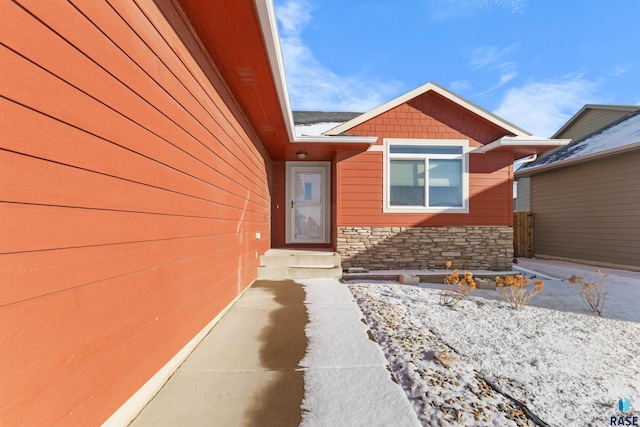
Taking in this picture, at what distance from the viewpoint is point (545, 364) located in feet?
7.80

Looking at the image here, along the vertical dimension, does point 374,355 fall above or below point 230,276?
below

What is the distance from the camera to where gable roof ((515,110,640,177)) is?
762 cm

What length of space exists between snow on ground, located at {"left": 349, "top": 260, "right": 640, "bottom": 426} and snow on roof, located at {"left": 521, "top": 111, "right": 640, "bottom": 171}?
568cm

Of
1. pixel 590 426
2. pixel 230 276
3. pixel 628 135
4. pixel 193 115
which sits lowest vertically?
pixel 590 426

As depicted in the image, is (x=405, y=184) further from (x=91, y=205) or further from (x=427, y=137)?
(x=91, y=205)

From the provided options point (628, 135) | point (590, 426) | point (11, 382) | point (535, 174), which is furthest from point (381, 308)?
point (535, 174)

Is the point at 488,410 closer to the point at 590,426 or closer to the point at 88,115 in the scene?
the point at 590,426

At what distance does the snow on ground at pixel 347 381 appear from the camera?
1.61 metres

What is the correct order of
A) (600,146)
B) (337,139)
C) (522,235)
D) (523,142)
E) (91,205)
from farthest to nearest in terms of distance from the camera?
(522,235)
(600,146)
(523,142)
(337,139)
(91,205)

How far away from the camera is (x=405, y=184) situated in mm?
6312

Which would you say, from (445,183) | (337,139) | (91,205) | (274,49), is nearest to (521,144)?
(445,183)

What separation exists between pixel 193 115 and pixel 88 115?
119cm

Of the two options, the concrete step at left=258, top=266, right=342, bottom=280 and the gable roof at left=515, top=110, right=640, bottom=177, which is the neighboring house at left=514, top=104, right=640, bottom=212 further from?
the concrete step at left=258, top=266, right=342, bottom=280

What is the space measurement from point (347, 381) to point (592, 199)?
33.8 feet
